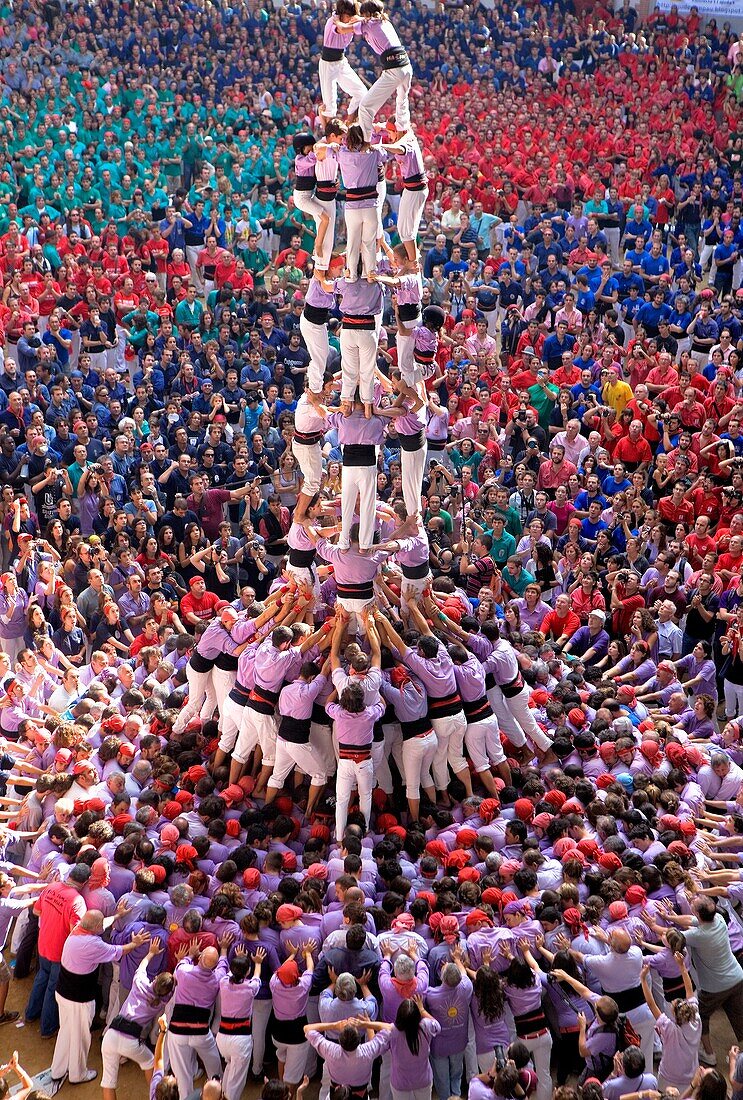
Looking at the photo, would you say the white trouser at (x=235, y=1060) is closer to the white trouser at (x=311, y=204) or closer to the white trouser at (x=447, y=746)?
the white trouser at (x=447, y=746)

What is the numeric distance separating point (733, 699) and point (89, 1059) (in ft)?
23.5

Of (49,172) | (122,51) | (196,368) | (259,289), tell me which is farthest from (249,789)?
(122,51)

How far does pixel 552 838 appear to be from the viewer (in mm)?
10781

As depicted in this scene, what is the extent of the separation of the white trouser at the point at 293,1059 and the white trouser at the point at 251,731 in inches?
103

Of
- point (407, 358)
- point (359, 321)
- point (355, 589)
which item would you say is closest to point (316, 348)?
point (359, 321)

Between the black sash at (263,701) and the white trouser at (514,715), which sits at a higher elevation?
the black sash at (263,701)

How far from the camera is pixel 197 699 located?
12.0 metres

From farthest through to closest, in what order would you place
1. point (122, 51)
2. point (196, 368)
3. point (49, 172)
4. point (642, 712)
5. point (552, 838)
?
point (122, 51)
point (49, 172)
point (196, 368)
point (642, 712)
point (552, 838)

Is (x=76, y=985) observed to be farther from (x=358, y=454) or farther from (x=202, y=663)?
(x=358, y=454)

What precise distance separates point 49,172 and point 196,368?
695 cm

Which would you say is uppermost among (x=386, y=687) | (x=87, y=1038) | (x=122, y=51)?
(x=122, y=51)

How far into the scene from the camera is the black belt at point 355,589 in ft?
37.0

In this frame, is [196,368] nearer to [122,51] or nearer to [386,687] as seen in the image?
[386,687]

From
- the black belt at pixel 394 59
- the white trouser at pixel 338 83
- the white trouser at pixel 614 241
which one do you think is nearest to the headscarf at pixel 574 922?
the white trouser at pixel 338 83
